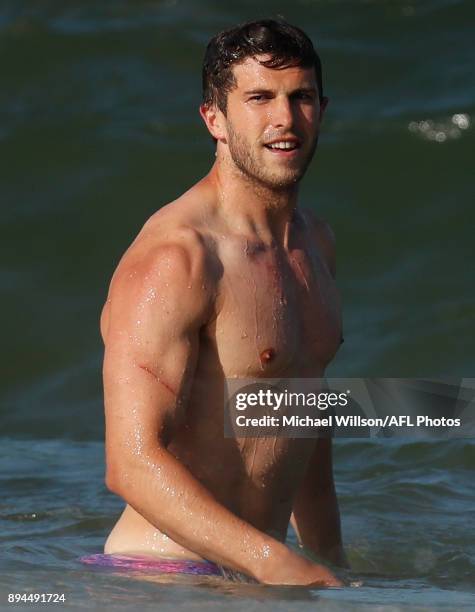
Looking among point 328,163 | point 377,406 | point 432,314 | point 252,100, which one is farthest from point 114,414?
point 328,163

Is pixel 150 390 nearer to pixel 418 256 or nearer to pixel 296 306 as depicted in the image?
pixel 296 306

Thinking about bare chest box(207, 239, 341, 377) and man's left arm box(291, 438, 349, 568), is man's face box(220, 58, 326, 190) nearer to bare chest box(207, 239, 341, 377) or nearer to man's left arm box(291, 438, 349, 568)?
bare chest box(207, 239, 341, 377)

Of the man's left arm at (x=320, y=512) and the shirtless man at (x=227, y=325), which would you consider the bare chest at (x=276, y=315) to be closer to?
the shirtless man at (x=227, y=325)

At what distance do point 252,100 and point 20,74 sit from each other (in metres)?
7.00

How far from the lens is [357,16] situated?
420 inches

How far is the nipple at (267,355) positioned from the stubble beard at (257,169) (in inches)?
16.1

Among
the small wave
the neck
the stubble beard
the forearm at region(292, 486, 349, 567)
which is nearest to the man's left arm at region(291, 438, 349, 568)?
the forearm at region(292, 486, 349, 567)

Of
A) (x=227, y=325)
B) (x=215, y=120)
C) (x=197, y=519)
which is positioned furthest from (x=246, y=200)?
A: (x=197, y=519)

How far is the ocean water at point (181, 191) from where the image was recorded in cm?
536

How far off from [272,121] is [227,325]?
512 millimetres

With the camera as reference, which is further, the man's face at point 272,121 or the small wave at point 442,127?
the small wave at point 442,127

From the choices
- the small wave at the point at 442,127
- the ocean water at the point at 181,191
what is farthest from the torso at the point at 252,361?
the small wave at the point at 442,127

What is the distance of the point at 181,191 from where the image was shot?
30.4 ft

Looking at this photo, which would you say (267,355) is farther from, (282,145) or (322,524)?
(322,524)
